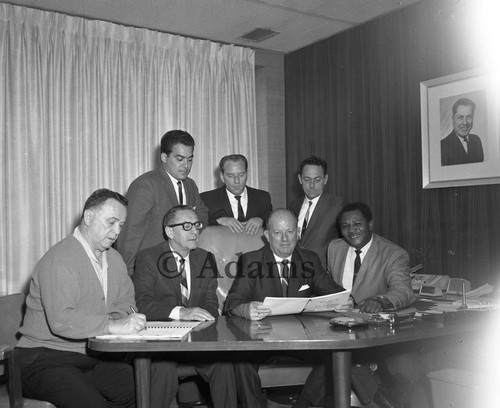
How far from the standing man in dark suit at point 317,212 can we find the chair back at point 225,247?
0.64 metres

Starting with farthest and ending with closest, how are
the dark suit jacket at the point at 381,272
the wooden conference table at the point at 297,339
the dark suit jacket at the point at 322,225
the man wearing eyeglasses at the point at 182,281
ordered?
the dark suit jacket at the point at 322,225 → the dark suit jacket at the point at 381,272 → the man wearing eyeglasses at the point at 182,281 → the wooden conference table at the point at 297,339

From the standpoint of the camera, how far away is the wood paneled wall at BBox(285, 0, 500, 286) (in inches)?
167

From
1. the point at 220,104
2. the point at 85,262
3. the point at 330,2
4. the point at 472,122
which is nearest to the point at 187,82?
the point at 220,104

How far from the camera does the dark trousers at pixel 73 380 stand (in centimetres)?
268

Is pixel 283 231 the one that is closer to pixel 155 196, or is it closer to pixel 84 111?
pixel 155 196

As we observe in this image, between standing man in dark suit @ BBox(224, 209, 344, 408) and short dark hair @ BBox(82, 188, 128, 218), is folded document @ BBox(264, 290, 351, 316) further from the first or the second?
short dark hair @ BBox(82, 188, 128, 218)

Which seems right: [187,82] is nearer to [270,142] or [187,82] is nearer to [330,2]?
[270,142]

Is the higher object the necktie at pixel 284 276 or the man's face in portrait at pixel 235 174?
the man's face in portrait at pixel 235 174

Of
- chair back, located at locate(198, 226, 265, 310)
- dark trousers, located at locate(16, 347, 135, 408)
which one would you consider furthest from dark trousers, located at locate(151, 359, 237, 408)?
chair back, located at locate(198, 226, 265, 310)

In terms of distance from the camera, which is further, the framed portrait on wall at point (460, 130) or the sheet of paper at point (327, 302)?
→ the framed portrait on wall at point (460, 130)

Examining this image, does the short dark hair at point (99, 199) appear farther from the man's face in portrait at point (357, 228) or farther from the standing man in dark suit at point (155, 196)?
the man's face in portrait at point (357, 228)

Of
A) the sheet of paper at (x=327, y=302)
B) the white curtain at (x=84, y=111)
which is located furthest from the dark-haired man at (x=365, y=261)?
the white curtain at (x=84, y=111)

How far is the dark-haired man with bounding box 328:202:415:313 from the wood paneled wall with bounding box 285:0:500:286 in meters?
0.82

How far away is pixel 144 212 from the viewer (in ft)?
13.1
